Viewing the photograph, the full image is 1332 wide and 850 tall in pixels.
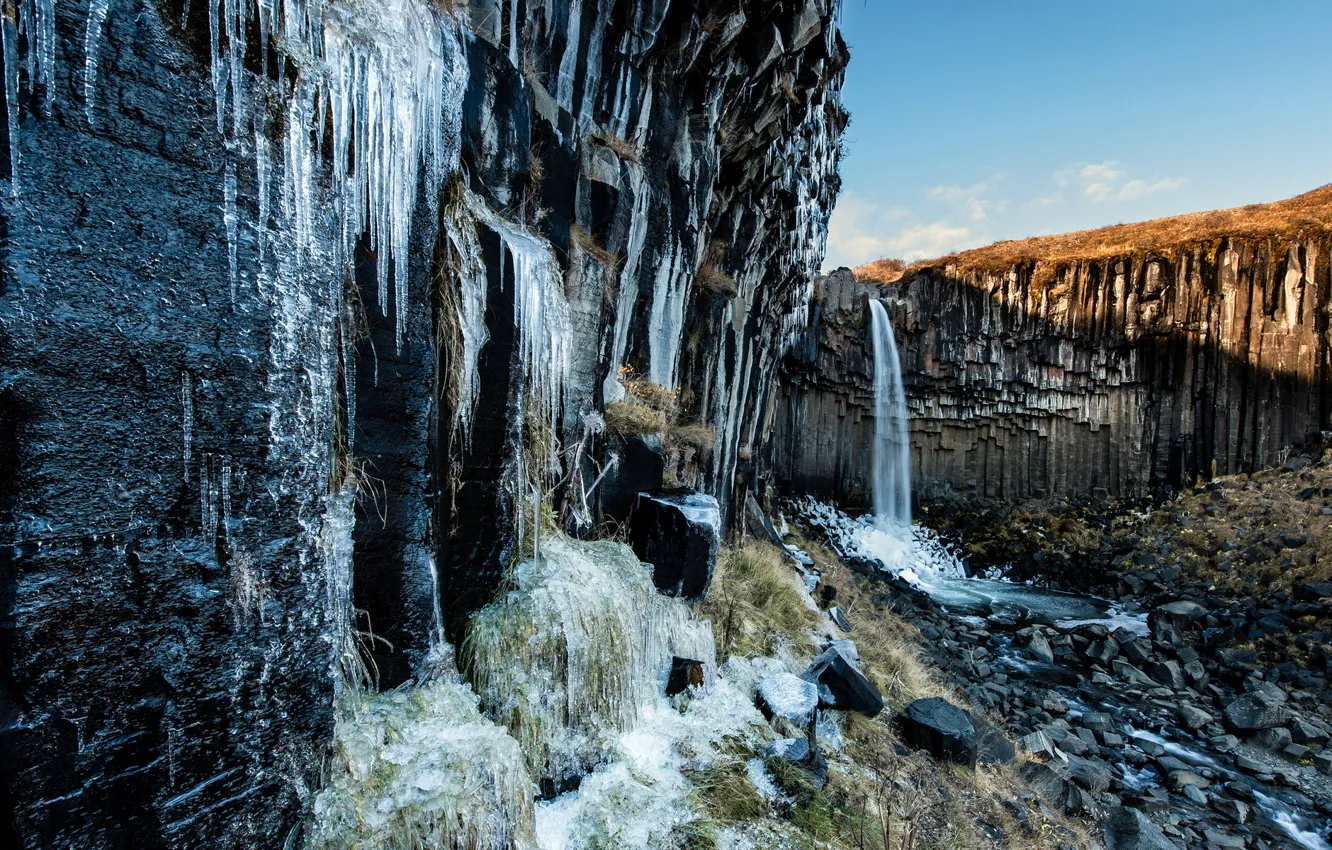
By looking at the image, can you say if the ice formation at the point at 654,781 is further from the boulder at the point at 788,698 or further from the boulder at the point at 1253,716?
the boulder at the point at 1253,716

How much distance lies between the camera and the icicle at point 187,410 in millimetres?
2121

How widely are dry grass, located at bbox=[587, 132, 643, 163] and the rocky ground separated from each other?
7.08 meters

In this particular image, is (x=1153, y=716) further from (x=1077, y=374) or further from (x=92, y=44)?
(x=1077, y=374)

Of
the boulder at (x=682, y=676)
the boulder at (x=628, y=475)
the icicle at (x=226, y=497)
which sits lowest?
the boulder at (x=682, y=676)

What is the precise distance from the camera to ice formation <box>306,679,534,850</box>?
2.48m

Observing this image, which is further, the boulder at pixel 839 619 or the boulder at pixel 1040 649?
the boulder at pixel 1040 649

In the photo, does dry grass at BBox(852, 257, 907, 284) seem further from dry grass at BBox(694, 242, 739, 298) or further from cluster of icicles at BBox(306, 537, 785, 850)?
cluster of icicles at BBox(306, 537, 785, 850)

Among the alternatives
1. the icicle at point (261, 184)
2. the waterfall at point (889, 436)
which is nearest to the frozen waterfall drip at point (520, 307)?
the icicle at point (261, 184)

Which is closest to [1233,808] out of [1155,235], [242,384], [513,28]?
[242,384]

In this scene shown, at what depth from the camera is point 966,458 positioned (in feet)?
69.2

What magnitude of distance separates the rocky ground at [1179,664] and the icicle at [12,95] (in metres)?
7.67

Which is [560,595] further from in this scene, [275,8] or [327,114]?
[275,8]

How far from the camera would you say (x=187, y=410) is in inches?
83.9

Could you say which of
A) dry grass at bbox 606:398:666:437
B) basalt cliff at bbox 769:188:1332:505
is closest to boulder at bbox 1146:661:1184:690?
dry grass at bbox 606:398:666:437
